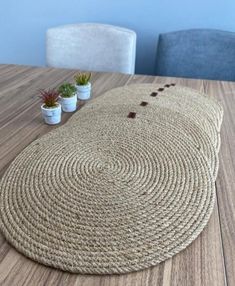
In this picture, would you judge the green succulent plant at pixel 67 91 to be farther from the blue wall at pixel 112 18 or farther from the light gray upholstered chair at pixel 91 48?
the blue wall at pixel 112 18

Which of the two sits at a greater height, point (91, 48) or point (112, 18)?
point (112, 18)

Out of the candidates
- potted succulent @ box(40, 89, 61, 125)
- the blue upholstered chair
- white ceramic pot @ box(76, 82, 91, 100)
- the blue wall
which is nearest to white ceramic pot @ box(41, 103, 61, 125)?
potted succulent @ box(40, 89, 61, 125)

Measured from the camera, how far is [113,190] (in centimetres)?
60

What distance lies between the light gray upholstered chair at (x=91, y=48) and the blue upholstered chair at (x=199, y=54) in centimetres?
18

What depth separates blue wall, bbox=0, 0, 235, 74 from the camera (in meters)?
1.64

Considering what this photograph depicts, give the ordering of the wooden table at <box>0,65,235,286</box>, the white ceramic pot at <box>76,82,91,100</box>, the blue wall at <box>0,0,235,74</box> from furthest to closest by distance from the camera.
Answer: the blue wall at <box>0,0,235,74</box> < the white ceramic pot at <box>76,82,91,100</box> < the wooden table at <box>0,65,235,286</box>

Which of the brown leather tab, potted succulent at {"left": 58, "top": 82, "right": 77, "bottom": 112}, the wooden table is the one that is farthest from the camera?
potted succulent at {"left": 58, "top": 82, "right": 77, "bottom": 112}

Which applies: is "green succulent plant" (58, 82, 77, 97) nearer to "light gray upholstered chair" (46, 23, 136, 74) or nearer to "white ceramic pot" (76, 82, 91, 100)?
"white ceramic pot" (76, 82, 91, 100)

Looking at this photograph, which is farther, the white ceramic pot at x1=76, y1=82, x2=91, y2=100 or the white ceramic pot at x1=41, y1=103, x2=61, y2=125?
the white ceramic pot at x1=76, y1=82, x2=91, y2=100

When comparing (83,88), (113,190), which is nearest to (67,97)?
(83,88)

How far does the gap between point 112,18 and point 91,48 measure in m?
0.30

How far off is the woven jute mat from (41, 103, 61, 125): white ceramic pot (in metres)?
0.07

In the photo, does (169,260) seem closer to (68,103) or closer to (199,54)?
(68,103)

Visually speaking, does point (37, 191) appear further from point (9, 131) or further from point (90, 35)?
point (90, 35)
